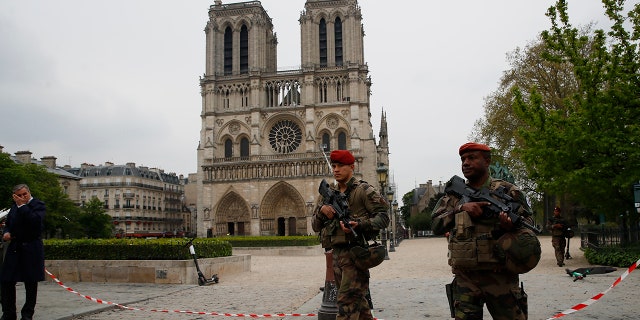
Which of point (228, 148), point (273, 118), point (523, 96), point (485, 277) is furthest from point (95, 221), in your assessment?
point (485, 277)

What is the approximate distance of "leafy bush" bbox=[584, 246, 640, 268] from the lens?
1176 centimetres

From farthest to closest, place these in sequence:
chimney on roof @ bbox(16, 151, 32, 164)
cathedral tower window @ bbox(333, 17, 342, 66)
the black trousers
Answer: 1. chimney on roof @ bbox(16, 151, 32, 164)
2. cathedral tower window @ bbox(333, 17, 342, 66)
3. the black trousers

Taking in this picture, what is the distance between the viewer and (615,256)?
12.1 metres

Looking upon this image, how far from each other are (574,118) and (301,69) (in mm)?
35705

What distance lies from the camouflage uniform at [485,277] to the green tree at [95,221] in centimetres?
4378

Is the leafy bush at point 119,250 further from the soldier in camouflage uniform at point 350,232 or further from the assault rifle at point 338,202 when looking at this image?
the assault rifle at point 338,202

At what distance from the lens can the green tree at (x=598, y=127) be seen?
1193cm

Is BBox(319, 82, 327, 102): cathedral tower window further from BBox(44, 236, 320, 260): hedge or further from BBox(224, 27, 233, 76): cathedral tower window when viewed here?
BBox(44, 236, 320, 260): hedge

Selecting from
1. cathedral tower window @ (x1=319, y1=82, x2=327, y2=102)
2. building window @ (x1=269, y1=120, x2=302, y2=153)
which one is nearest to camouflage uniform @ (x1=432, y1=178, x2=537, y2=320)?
cathedral tower window @ (x1=319, y1=82, x2=327, y2=102)

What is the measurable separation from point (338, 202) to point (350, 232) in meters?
0.29

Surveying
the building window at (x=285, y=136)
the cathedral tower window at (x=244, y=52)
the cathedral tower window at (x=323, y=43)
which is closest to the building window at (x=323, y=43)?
the cathedral tower window at (x=323, y=43)

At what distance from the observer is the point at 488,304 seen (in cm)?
377

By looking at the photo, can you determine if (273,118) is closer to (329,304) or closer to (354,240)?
(329,304)

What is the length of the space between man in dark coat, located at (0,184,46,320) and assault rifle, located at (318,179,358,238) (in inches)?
128
